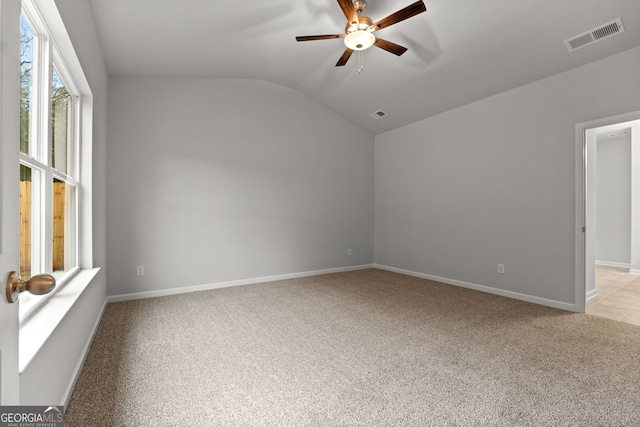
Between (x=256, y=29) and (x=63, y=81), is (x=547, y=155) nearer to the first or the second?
(x=256, y=29)

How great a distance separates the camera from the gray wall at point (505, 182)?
3.51 meters

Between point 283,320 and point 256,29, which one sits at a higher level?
point 256,29

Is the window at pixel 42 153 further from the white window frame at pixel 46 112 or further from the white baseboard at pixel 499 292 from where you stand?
the white baseboard at pixel 499 292

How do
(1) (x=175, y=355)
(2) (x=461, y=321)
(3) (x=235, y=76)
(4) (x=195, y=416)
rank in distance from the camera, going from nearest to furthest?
(4) (x=195, y=416), (1) (x=175, y=355), (2) (x=461, y=321), (3) (x=235, y=76)

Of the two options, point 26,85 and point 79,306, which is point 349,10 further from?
point 79,306

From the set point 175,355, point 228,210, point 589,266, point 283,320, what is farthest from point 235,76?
point 589,266

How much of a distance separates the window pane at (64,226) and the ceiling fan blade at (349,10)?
7.99 ft

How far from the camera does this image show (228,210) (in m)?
4.68

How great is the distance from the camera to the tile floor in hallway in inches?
136

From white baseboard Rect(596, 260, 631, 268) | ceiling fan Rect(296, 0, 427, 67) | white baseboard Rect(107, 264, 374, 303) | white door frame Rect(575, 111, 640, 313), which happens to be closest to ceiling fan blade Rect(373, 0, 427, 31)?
ceiling fan Rect(296, 0, 427, 67)

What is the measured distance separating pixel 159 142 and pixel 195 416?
3486 millimetres

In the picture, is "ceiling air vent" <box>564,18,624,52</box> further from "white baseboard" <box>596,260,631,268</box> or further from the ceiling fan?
"white baseboard" <box>596,260,631,268</box>

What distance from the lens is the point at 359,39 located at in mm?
2877

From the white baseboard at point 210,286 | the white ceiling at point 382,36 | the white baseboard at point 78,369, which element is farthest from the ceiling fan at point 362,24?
the white baseboard at point 210,286
